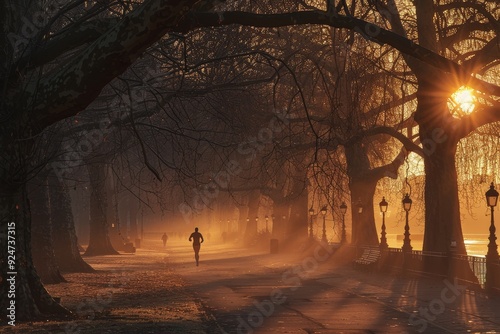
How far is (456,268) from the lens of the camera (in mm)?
30766

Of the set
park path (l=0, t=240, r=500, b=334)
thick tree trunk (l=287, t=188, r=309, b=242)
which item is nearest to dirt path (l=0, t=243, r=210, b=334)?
park path (l=0, t=240, r=500, b=334)

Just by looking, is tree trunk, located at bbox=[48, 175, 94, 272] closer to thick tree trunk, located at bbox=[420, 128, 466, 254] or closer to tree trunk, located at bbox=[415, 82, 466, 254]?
tree trunk, located at bbox=[415, 82, 466, 254]

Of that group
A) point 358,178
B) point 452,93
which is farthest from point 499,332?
point 358,178

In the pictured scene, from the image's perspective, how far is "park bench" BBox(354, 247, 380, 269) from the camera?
131ft

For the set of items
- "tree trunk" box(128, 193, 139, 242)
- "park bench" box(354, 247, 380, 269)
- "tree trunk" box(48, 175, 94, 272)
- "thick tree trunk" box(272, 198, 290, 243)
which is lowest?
"park bench" box(354, 247, 380, 269)

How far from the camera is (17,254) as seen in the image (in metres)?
16.0

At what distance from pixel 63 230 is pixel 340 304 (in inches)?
733

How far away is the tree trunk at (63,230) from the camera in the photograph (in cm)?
3759

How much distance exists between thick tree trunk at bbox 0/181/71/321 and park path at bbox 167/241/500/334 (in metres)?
3.15

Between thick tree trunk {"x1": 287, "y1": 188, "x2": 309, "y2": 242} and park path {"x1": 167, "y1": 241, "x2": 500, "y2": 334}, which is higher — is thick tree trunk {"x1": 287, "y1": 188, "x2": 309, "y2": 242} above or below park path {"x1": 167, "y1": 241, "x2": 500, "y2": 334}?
above

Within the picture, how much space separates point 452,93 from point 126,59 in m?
18.5

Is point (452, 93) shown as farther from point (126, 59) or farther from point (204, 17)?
point (126, 59)

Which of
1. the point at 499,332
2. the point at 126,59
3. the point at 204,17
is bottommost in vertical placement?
the point at 499,332

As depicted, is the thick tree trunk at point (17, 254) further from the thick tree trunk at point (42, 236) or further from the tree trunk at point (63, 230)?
the tree trunk at point (63, 230)
